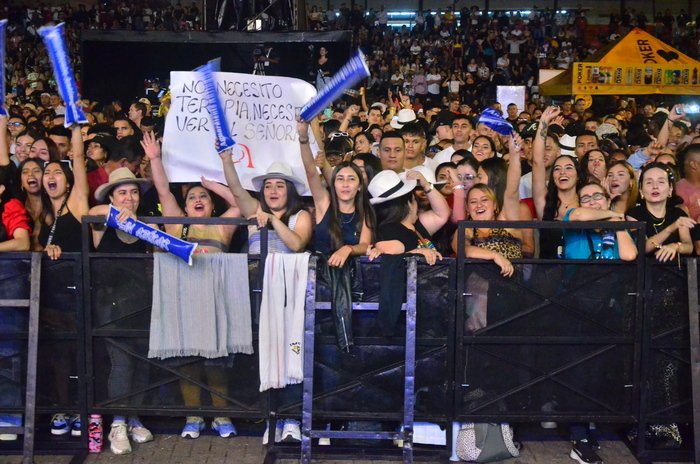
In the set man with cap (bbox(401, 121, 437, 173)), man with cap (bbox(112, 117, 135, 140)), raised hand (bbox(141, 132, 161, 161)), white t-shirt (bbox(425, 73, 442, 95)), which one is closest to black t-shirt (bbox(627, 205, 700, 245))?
man with cap (bbox(401, 121, 437, 173))

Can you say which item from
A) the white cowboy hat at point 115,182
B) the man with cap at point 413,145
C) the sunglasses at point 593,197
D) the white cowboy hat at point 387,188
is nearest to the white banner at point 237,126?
the white cowboy hat at point 115,182

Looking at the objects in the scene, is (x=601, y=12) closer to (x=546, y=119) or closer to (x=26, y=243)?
(x=546, y=119)

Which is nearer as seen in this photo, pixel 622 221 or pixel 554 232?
pixel 622 221

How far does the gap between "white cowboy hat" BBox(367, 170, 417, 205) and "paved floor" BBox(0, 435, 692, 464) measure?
5.80 ft

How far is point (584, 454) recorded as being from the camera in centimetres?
564

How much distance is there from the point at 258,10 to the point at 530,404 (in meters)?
9.07

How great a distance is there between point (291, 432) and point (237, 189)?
170cm

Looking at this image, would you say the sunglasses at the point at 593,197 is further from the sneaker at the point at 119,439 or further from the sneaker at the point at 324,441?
the sneaker at the point at 119,439

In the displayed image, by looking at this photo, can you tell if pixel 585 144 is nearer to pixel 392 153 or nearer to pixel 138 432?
pixel 392 153

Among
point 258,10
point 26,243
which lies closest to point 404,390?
point 26,243

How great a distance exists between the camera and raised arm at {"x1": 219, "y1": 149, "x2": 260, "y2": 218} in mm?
5758

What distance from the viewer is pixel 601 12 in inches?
1225

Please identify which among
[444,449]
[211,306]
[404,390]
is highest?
[211,306]

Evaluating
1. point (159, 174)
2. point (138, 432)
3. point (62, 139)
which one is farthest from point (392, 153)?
point (62, 139)
